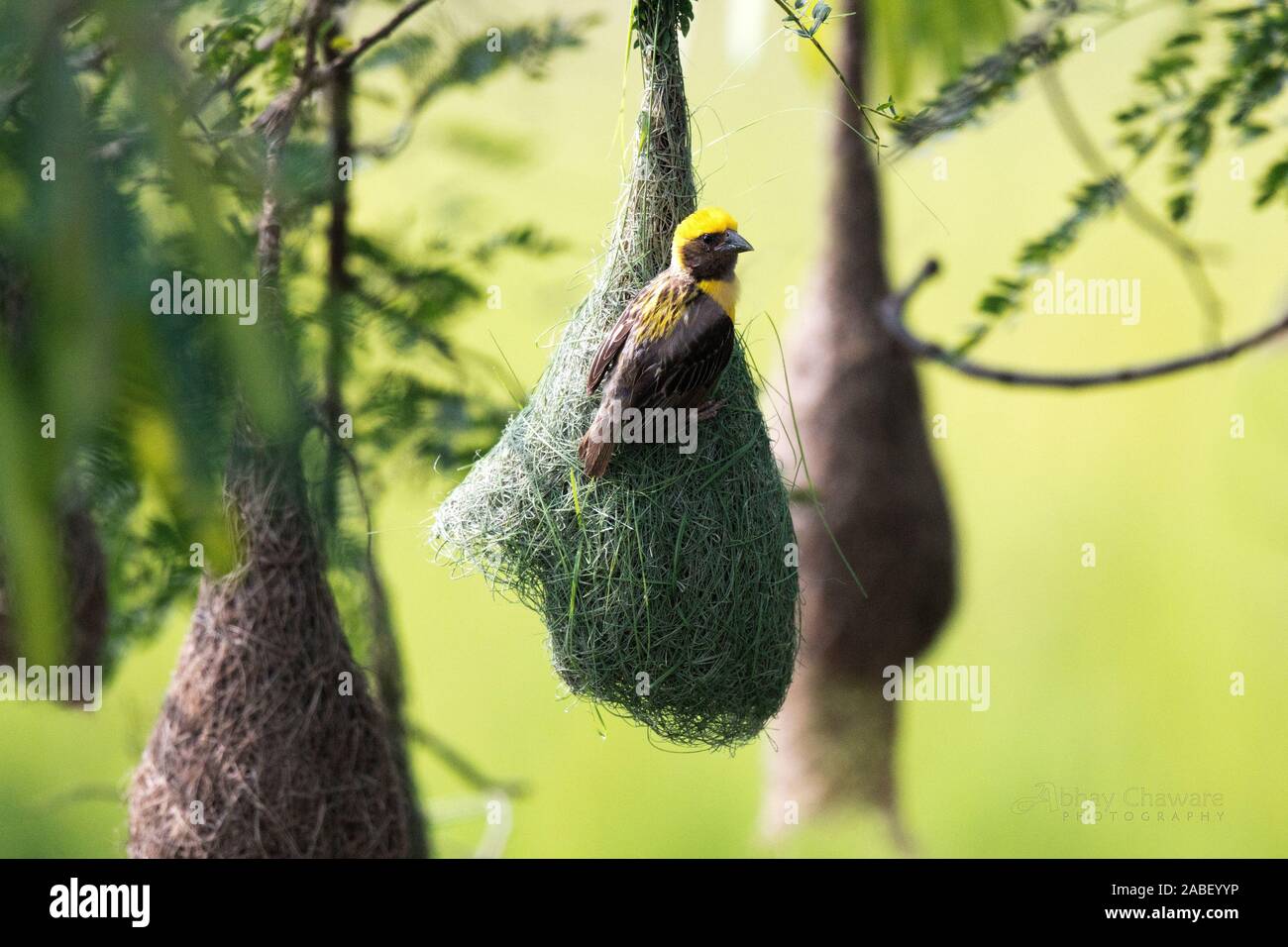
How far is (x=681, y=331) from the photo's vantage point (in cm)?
152

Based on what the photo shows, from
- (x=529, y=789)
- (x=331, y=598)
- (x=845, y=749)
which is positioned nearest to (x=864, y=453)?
(x=845, y=749)

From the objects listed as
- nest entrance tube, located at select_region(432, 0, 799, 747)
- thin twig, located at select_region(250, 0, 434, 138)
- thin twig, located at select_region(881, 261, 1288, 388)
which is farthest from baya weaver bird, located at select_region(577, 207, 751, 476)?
thin twig, located at select_region(881, 261, 1288, 388)

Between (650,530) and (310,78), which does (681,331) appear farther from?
(310,78)

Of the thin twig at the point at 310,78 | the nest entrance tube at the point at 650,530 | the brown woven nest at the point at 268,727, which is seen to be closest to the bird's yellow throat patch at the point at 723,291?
the nest entrance tube at the point at 650,530

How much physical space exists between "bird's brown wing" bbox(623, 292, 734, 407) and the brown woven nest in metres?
Answer: 0.79

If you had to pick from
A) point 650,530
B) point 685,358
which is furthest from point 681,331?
point 650,530

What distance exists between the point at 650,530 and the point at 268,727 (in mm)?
813

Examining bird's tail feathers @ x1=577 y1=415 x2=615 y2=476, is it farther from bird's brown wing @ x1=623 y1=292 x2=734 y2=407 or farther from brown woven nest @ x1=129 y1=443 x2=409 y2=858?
brown woven nest @ x1=129 y1=443 x2=409 y2=858

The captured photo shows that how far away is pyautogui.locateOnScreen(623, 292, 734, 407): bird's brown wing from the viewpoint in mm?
1521

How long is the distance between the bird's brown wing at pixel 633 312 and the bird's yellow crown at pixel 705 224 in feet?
0.18

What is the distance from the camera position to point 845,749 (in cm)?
339

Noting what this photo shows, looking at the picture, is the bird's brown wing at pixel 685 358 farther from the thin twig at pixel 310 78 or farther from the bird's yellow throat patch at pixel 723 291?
the thin twig at pixel 310 78

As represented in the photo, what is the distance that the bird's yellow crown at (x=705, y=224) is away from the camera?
1.54m

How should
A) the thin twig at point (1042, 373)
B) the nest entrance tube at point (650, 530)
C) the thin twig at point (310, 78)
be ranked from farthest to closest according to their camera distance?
the thin twig at point (1042, 373), the thin twig at point (310, 78), the nest entrance tube at point (650, 530)
